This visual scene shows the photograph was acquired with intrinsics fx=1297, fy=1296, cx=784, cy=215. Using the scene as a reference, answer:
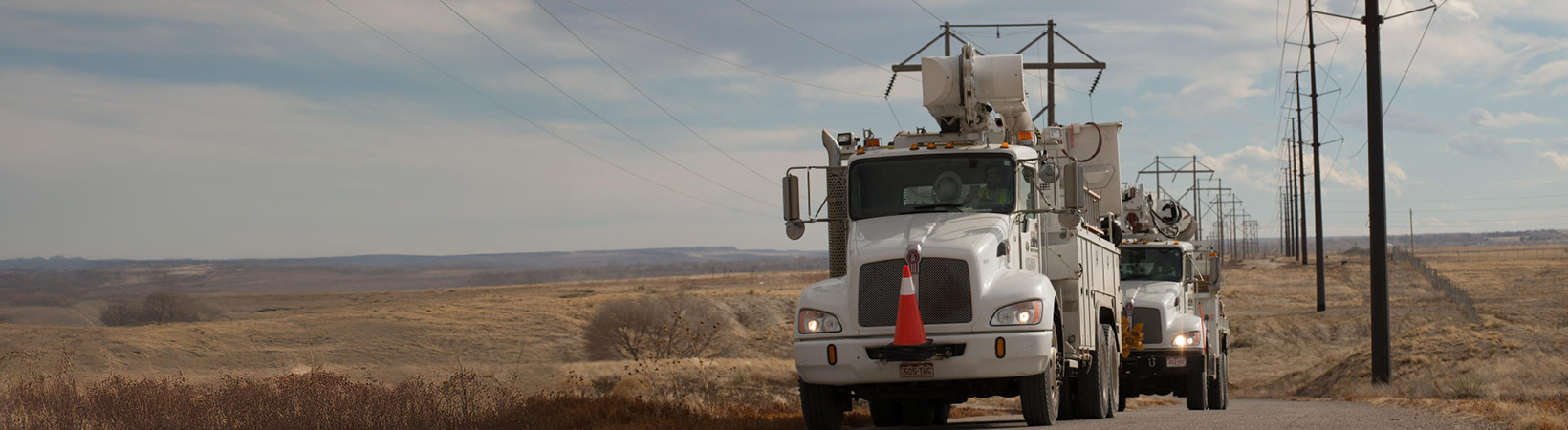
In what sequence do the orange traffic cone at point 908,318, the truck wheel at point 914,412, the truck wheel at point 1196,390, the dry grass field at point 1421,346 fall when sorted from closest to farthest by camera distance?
the orange traffic cone at point 908,318 → the truck wheel at point 914,412 → the truck wheel at point 1196,390 → the dry grass field at point 1421,346

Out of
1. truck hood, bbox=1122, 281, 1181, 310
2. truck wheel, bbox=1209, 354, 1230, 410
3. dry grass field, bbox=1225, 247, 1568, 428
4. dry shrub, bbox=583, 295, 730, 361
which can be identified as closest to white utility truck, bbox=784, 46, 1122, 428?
dry grass field, bbox=1225, 247, 1568, 428

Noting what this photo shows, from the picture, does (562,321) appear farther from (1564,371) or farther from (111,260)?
(1564,371)

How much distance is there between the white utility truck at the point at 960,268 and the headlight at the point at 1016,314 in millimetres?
13

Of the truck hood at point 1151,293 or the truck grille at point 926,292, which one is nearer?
the truck grille at point 926,292

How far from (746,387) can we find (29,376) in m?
19.4

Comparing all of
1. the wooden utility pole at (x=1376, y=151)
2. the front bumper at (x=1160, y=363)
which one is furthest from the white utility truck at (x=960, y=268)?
the wooden utility pole at (x=1376, y=151)

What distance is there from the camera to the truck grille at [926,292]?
493 inches

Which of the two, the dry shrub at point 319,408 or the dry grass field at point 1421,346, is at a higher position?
the dry shrub at point 319,408

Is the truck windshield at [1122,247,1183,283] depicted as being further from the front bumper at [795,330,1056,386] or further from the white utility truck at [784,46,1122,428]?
the front bumper at [795,330,1056,386]

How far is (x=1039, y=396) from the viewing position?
513 inches

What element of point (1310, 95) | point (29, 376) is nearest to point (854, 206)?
point (29, 376)

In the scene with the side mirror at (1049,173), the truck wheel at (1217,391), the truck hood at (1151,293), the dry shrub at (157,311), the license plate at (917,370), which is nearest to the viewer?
the license plate at (917,370)

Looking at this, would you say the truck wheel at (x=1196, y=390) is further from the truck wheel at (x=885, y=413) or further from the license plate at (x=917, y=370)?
the license plate at (x=917, y=370)

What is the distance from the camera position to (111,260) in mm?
92688
